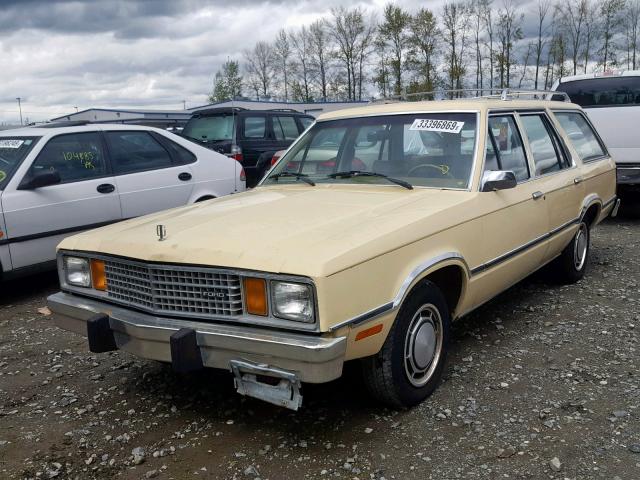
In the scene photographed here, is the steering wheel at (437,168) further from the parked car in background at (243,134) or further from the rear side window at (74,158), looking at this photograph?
the parked car in background at (243,134)

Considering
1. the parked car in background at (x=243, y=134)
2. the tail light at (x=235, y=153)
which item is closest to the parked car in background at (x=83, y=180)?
the tail light at (x=235, y=153)

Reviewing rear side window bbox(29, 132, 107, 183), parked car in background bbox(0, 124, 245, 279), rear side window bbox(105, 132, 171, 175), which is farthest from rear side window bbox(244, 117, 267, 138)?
rear side window bbox(29, 132, 107, 183)

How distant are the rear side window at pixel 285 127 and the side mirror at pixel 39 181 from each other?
6.89 metres

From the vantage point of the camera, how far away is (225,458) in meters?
2.97

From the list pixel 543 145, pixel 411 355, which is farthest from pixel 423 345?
pixel 543 145

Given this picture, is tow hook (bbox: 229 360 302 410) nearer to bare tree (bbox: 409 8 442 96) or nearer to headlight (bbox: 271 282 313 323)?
headlight (bbox: 271 282 313 323)

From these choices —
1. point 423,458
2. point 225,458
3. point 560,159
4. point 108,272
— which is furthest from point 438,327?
point 560,159

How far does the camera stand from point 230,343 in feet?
9.14

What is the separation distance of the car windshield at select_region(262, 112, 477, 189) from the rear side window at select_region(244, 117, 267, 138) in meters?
6.91

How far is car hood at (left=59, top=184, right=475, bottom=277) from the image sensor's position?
276 cm

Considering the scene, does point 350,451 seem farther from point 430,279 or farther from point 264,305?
point 430,279

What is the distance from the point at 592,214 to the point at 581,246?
0.36 m

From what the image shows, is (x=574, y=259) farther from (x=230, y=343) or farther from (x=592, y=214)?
(x=230, y=343)

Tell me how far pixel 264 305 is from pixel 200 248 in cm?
45
